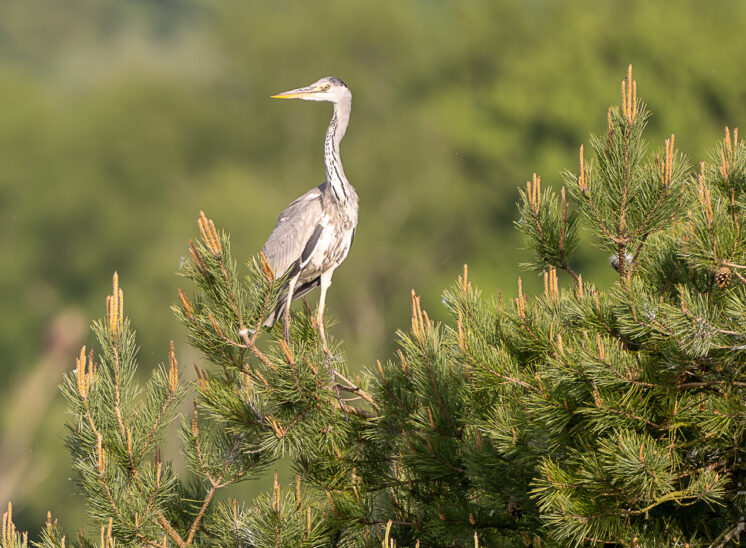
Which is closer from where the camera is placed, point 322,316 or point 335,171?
point 322,316

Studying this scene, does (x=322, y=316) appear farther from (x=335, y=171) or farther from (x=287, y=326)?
(x=335, y=171)

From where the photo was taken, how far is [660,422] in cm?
308

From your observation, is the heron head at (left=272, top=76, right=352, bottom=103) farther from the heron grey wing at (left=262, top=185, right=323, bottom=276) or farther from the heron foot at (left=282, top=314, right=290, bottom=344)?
the heron foot at (left=282, top=314, right=290, bottom=344)

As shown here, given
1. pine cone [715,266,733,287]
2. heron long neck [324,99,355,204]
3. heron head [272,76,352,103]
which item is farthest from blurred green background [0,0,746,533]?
pine cone [715,266,733,287]

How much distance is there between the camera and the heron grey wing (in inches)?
175

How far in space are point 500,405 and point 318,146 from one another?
17570 mm

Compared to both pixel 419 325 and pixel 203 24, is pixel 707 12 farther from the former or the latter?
pixel 419 325

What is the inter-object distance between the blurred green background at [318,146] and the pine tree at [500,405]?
40.8ft

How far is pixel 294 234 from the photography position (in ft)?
14.7

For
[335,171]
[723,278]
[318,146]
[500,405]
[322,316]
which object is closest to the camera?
[723,278]

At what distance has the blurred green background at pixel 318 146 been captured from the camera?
17844 millimetres

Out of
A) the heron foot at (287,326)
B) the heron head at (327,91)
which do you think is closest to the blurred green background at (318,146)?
the heron head at (327,91)

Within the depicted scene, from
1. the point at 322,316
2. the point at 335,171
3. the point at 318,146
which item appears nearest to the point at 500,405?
the point at 322,316

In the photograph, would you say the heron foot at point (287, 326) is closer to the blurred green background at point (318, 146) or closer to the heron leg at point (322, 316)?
the heron leg at point (322, 316)
